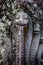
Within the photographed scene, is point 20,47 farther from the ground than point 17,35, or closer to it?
closer to it

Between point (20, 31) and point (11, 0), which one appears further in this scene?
point (11, 0)

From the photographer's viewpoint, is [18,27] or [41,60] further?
[41,60]

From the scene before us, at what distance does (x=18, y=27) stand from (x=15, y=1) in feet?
1.17

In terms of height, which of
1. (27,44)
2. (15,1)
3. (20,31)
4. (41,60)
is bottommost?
(41,60)

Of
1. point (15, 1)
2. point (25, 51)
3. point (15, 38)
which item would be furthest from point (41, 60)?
point (15, 1)

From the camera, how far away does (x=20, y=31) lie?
2326 millimetres

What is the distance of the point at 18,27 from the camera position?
2324mm

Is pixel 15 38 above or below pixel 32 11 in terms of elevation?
below

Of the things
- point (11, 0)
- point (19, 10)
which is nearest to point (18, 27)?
point (19, 10)

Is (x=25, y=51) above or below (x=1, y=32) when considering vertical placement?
below

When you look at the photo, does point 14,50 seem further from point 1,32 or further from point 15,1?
point 15,1

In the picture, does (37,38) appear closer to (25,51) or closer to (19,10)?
(25,51)

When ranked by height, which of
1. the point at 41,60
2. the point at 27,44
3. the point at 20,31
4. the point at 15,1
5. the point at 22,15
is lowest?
the point at 41,60

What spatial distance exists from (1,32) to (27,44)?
37 cm
